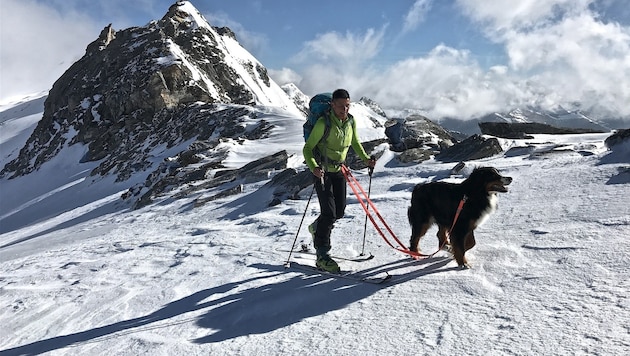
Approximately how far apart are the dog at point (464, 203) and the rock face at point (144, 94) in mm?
30089

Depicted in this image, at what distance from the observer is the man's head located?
5.89m

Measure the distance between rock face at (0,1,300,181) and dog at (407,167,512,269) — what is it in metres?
30.1

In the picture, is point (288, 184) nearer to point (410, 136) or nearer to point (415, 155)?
point (415, 155)

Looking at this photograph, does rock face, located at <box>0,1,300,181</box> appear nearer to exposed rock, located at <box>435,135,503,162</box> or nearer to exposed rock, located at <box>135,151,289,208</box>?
exposed rock, located at <box>135,151,289,208</box>

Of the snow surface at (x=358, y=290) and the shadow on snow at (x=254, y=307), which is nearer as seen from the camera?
the snow surface at (x=358, y=290)

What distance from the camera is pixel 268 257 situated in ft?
23.8

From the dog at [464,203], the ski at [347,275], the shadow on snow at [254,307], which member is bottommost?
the shadow on snow at [254,307]

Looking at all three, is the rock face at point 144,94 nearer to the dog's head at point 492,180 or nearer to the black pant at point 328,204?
the black pant at point 328,204

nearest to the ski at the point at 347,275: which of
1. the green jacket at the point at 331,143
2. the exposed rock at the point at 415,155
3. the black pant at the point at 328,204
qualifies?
the black pant at the point at 328,204

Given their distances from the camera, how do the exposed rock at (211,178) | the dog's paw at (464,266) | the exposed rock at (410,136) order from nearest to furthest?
1. the dog's paw at (464,266)
2. the exposed rock at (410,136)
3. the exposed rock at (211,178)

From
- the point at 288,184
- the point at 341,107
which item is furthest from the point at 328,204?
the point at 288,184

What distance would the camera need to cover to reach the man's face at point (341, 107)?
5887 millimetres

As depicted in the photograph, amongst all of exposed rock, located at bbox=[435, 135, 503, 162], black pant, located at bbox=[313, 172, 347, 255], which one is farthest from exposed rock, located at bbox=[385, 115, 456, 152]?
black pant, located at bbox=[313, 172, 347, 255]

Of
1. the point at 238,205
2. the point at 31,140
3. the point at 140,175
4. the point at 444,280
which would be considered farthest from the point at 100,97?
the point at 444,280
